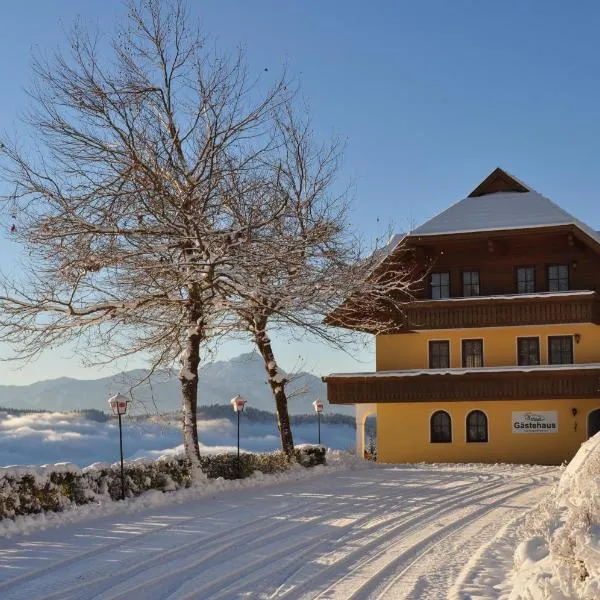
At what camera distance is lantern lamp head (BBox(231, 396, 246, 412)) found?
25688 millimetres

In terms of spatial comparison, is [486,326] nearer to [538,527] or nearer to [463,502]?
[463,502]

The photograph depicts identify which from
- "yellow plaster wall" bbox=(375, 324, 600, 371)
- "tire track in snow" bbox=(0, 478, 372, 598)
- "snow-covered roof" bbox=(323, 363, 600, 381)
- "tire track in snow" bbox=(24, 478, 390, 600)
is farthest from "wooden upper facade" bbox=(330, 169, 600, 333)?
"tire track in snow" bbox=(24, 478, 390, 600)

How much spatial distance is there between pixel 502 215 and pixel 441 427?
9.22 meters

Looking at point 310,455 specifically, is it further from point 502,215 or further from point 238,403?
point 502,215

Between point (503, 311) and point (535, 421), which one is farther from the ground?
point (503, 311)

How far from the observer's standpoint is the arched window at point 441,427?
1485 inches

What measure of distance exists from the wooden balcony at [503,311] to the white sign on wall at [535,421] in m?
3.95


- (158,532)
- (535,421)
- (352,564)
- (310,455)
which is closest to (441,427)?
(535,421)

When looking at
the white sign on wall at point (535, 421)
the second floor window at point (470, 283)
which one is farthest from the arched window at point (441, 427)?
the second floor window at point (470, 283)

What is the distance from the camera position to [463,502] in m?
19.7

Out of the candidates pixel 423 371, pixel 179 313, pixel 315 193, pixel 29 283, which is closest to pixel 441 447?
pixel 423 371

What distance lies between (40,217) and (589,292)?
21416 millimetres

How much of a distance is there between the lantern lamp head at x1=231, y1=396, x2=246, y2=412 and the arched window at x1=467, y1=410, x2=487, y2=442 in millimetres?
14734

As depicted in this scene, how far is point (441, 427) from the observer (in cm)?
3791
